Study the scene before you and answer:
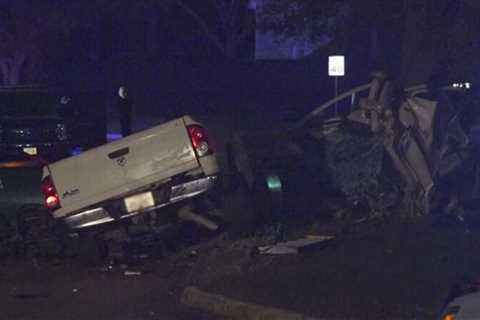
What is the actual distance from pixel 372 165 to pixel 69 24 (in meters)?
34.0

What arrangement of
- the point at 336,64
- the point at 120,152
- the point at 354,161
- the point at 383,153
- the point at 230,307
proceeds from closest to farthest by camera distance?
the point at 230,307 < the point at 120,152 < the point at 383,153 < the point at 354,161 < the point at 336,64

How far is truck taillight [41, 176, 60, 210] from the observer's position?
39.8 ft

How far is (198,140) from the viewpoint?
11875 millimetres

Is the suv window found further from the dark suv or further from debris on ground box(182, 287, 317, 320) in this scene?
debris on ground box(182, 287, 317, 320)

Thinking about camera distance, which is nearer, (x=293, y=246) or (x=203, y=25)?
(x=293, y=246)

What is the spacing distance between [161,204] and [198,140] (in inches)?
33.8

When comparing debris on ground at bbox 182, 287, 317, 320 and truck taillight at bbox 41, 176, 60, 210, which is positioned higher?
truck taillight at bbox 41, 176, 60, 210

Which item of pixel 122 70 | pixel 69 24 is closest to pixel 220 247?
pixel 69 24

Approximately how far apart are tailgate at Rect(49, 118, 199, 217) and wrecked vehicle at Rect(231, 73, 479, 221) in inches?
91.1

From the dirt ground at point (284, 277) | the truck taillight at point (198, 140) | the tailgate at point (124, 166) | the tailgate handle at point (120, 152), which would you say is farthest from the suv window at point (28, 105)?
the truck taillight at point (198, 140)

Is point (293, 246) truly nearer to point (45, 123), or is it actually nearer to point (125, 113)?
point (45, 123)

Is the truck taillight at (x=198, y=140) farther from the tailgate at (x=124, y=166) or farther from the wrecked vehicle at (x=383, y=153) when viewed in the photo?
the wrecked vehicle at (x=383, y=153)

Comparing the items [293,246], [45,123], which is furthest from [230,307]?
[45,123]

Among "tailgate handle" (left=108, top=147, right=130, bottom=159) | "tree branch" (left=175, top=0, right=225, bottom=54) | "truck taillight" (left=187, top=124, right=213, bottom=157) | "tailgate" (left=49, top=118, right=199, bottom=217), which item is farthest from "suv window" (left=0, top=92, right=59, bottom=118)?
"tree branch" (left=175, top=0, right=225, bottom=54)
